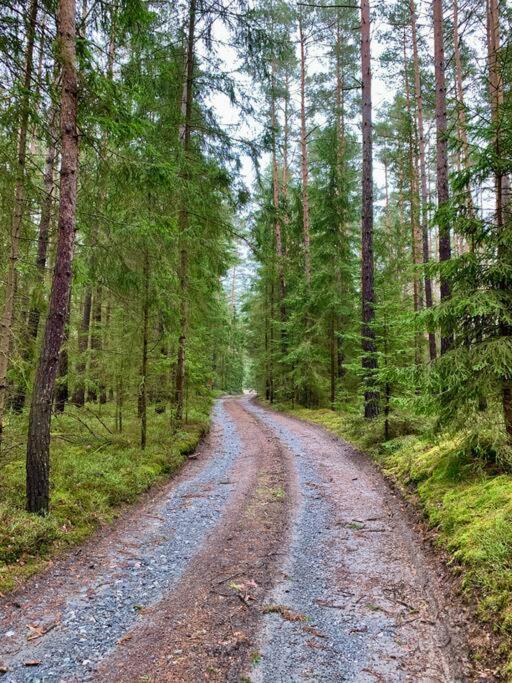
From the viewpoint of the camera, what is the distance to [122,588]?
431cm

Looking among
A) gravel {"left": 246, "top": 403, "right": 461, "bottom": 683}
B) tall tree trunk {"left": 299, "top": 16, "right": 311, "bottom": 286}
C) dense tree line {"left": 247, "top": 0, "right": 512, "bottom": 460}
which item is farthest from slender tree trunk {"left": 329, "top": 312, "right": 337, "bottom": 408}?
gravel {"left": 246, "top": 403, "right": 461, "bottom": 683}

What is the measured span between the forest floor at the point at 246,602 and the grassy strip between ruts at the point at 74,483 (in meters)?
0.30

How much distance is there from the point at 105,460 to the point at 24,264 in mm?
4103

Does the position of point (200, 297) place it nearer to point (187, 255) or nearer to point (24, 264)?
point (187, 255)

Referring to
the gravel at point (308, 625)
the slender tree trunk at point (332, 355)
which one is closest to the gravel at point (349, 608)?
the gravel at point (308, 625)

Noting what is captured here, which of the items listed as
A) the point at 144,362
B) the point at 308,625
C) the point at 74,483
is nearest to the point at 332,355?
the point at 144,362

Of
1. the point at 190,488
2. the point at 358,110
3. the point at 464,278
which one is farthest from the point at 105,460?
the point at 358,110

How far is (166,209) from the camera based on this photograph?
37.3 ft

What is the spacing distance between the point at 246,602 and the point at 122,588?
1412mm

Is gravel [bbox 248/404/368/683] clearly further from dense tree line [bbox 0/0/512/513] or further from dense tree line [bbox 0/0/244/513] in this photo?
dense tree line [bbox 0/0/244/513]

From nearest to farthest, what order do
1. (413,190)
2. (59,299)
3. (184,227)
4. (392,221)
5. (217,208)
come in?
(59,299)
(184,227)
(217,208)
(413,190)
(392,221)

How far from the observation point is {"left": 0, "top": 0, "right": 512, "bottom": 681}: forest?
220 inches

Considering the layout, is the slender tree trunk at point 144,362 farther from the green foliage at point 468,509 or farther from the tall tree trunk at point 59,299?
the green foliage at point 468,509

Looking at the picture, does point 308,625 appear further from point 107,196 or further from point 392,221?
point 392,221
